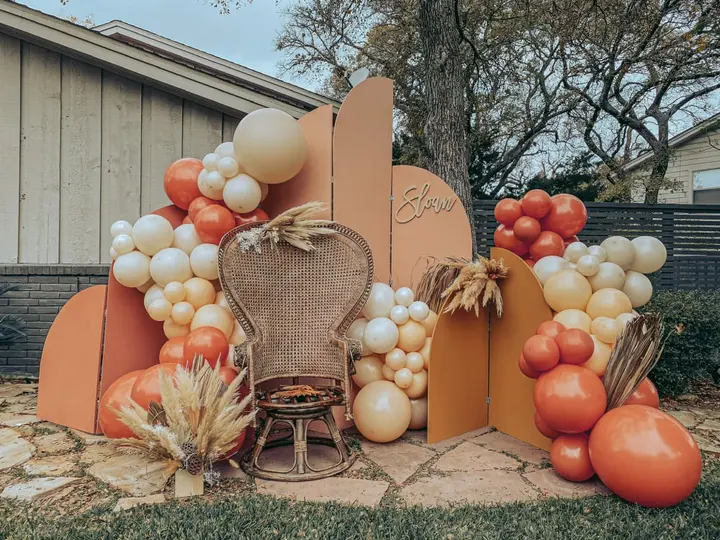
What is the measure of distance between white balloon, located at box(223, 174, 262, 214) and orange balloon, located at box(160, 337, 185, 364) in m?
0.87

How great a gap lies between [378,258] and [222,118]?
2132mm

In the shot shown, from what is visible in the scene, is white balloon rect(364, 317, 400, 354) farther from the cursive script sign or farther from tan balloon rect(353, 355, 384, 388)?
the cursive script sign

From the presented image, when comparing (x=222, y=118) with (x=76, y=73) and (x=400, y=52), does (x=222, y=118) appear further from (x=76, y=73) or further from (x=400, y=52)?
(x=400, y=52)

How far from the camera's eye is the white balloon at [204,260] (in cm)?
314

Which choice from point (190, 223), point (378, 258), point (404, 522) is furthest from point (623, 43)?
point (404, 522)

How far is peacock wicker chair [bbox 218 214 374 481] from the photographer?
2.83m

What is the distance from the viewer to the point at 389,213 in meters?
3.81

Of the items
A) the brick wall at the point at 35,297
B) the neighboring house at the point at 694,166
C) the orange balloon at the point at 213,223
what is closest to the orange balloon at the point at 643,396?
the orange balloon at the point at 213,223

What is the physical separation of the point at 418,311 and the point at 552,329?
85 centimetres

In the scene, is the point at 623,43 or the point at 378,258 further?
the point at 623,43

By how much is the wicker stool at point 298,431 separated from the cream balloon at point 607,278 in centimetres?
151

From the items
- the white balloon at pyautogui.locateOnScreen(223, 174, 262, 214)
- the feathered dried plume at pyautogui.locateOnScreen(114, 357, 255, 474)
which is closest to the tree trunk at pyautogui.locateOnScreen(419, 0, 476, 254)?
the white balloon at pyautogui.locateOnScreen(223, 174, 262, 214)

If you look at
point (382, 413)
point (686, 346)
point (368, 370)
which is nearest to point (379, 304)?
point (368, 370)

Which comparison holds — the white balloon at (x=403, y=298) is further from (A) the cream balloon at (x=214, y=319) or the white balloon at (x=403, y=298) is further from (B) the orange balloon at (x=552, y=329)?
(A) the cream balloon at (x=214, y=319)
